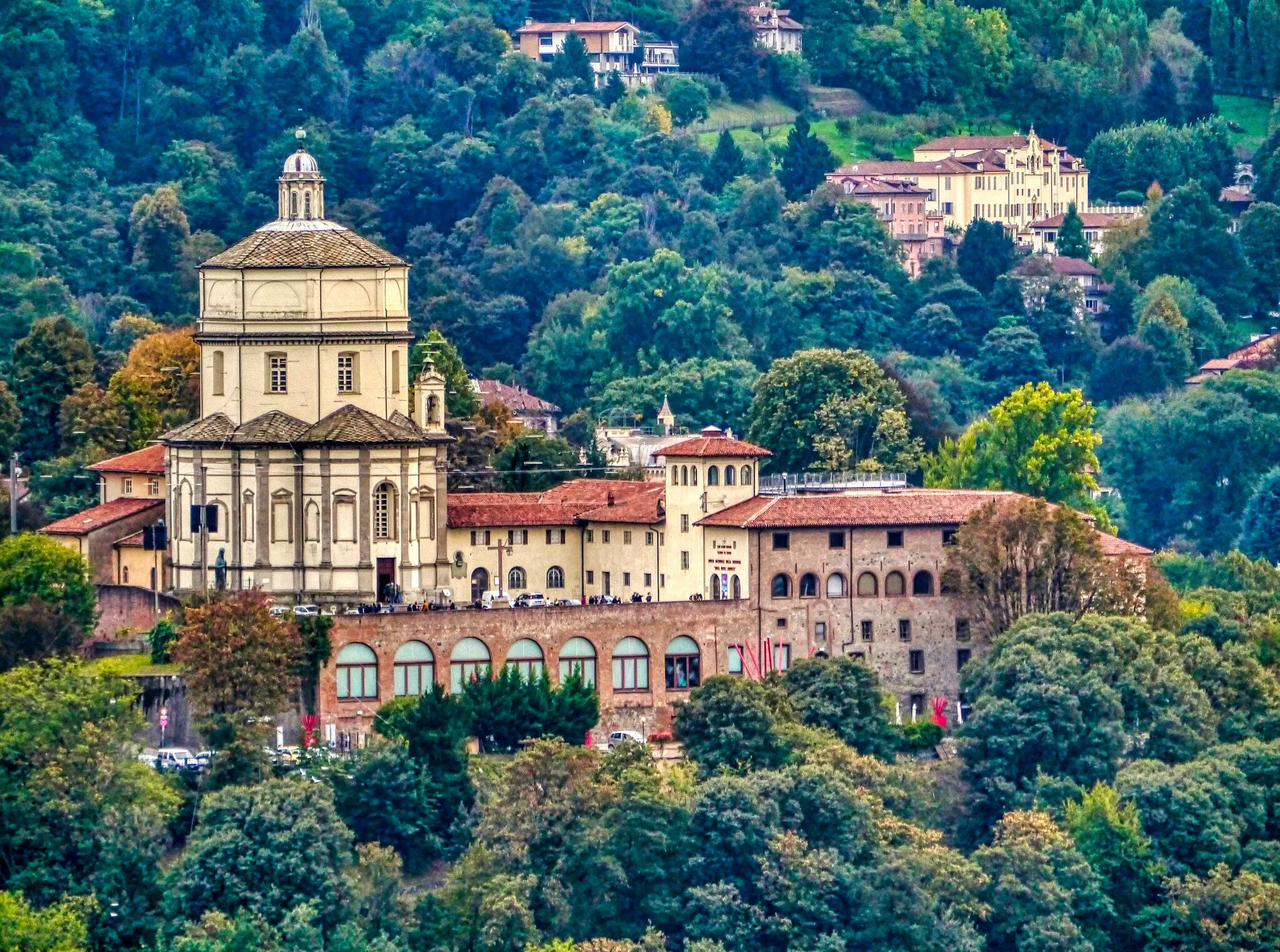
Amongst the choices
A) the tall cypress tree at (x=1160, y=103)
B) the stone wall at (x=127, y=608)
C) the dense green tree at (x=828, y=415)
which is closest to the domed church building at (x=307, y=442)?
the stone wall at (x=127, y=608)

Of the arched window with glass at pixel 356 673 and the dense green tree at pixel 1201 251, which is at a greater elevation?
the dense green tree at pixel 1201 251

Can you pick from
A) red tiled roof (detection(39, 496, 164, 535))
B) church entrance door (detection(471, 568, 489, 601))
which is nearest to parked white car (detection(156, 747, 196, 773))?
red tiled roof (detection(39, 496, 164, 535))

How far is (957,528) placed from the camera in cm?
10562

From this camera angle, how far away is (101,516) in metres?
107

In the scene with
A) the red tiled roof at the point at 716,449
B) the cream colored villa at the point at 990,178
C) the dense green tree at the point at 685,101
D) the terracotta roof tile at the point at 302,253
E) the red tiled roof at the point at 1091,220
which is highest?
the dense green tree at the point at 685,101

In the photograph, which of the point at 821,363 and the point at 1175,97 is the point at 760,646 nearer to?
the point at 821,363

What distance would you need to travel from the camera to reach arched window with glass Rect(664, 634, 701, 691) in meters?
104

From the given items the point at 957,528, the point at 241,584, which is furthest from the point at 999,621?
the point at 241,584

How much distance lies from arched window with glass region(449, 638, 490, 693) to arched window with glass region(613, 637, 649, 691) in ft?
10.9

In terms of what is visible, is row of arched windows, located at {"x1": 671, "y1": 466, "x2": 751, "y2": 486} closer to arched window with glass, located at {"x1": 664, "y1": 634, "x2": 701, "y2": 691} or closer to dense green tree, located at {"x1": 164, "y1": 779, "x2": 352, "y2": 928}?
arched window with glass, located at {"x1": 664, "y1": 634, "x2": 701, "y2": 691}

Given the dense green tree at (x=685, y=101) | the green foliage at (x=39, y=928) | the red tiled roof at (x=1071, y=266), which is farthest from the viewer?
the dense green tree at (x=685, y=101)

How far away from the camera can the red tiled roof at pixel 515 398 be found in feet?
480

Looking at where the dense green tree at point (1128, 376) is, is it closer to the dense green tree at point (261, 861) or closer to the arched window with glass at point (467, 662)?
the arched window with glass at point (467, 662)

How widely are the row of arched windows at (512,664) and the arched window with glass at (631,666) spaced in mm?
14
